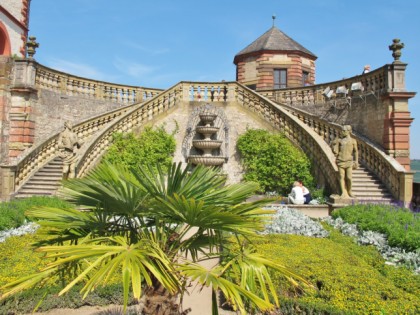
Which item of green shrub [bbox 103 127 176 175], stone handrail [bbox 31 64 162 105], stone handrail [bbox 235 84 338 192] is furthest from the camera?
stone handrail [bbox 31 64 162 105]

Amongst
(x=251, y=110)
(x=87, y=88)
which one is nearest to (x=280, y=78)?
(x=251, y=110)

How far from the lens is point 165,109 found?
55.2 ft

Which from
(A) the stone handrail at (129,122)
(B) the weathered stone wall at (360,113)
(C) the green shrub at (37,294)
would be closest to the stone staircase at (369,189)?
(B) the weathered stone wall at (360,113)

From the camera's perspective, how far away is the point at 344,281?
538 centimetres

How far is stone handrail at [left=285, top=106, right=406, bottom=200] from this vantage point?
1224 cm

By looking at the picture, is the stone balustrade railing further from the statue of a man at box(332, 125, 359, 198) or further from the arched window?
the arched window

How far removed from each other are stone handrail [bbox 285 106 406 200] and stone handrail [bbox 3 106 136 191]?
9.25m

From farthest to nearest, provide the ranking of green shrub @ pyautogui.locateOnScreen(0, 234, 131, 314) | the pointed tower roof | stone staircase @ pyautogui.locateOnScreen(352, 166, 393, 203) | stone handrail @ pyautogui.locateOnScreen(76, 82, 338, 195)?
1. the pointed tower roof
2. stone handrail @ pyautogui.locateOnScreen(76, 82, 338, 195)
3. stone staircase @ pyautogui.locateOnScreen(352, 166, 393, 203)
4. green shrub @ pyautogui.locateOnScreen(0, 234, 131, 314)

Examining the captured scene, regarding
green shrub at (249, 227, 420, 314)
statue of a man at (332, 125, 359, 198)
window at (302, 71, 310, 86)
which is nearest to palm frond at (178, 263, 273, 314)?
green shrub at (249, 227, 420, 314)

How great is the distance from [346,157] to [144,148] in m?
8.59

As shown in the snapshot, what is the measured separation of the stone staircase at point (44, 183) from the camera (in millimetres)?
12852

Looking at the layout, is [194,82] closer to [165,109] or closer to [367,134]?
[165,109]

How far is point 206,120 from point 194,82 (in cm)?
230

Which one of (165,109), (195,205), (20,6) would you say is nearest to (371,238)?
(195,205)
